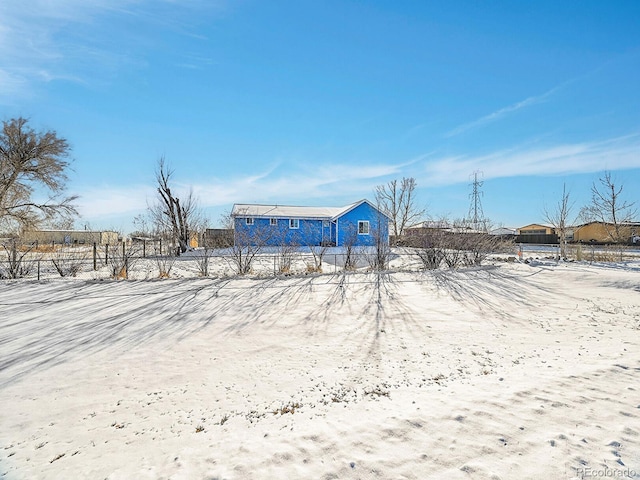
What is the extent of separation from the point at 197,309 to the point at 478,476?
6.94 metres

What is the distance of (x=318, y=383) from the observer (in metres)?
4.89

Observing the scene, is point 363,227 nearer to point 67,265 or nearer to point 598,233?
point 67,265

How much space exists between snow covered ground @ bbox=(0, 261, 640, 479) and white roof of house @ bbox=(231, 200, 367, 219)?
16.3 m

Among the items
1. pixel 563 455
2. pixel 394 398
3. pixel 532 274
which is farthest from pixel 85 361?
pixel 532 274

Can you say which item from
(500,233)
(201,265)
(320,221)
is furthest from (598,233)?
(201,265)

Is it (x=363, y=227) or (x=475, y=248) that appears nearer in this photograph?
(x=475, y=248)

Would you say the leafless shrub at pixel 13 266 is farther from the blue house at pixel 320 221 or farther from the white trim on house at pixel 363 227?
the white trim on house at pixel 363 227

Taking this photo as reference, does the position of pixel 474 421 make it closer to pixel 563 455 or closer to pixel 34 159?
pixel 563 455

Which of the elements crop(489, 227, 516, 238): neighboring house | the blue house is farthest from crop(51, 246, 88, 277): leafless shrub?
crop(489, 227, 516, 238): neighboring house

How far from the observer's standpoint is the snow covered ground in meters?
3.05

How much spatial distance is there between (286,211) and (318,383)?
22961 millimetres

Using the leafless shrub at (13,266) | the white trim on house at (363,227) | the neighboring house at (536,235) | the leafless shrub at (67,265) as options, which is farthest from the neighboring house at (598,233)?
the leafless shrub at (13,266)

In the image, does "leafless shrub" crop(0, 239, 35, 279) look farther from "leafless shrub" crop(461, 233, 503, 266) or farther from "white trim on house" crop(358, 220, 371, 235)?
"white trim on house" crop(358, 220, 371, 235)

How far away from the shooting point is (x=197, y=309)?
8.15m
